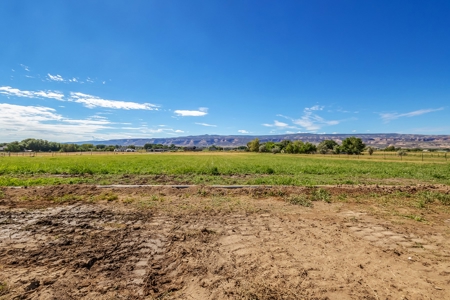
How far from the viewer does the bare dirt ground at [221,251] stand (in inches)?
152

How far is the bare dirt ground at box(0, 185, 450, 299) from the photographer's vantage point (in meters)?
3.87

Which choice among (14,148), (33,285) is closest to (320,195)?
(33,285)

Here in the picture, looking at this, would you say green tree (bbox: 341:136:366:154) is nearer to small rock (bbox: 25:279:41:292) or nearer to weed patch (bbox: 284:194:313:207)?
weed patch (bbox: 284:194:313:207)

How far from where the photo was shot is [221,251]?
5.34 meters

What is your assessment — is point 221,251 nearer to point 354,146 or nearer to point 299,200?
point 299,200

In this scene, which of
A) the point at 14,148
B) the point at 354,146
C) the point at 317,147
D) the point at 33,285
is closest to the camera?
the point at 33,285

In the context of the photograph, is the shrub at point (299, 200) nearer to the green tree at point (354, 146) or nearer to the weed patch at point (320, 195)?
the weed patch at point (320, 195)

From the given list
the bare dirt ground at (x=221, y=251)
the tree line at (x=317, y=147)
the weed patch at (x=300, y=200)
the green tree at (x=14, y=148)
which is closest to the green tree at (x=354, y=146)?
the tree line at (x=317, y=147)

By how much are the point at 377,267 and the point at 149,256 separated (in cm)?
522

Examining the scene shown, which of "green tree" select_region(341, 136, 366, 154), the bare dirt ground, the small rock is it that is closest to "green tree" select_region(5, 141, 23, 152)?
the bare dirt ground

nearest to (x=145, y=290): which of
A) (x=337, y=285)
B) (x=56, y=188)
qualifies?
(x=337, y=285)

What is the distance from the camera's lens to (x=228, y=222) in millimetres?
7512

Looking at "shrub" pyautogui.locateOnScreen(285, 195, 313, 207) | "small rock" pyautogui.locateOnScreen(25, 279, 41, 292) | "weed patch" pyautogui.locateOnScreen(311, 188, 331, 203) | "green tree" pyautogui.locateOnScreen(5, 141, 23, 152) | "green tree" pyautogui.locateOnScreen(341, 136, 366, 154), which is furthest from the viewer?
"green tree" pyautogui.locateOnScreen(5, 141, 23, 152)

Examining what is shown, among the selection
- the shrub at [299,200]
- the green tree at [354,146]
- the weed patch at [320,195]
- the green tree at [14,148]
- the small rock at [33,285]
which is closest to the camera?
the small rock at [33,285]
